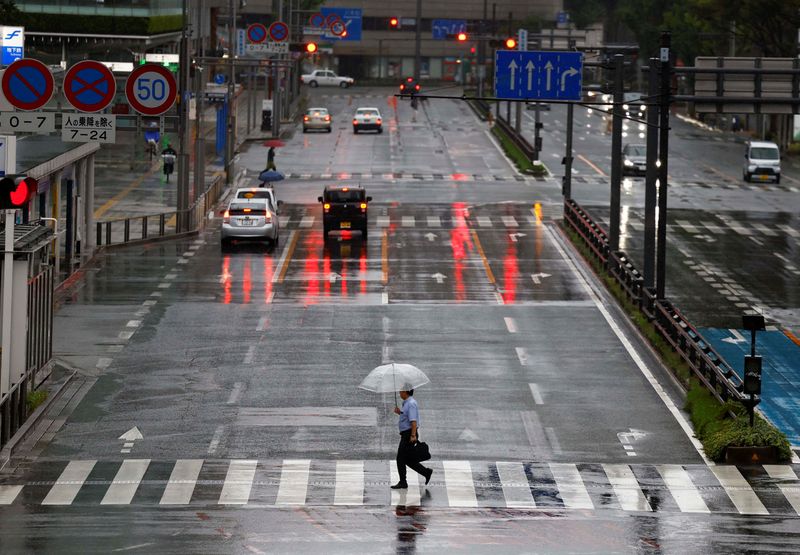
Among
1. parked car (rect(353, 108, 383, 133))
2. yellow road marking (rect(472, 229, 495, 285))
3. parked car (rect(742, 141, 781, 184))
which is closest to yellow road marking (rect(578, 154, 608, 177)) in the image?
parked car (rect(742, 141, 781, 184))

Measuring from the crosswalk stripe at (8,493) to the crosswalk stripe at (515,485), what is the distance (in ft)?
23.7

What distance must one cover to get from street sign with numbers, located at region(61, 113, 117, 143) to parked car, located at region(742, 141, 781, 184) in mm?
50027

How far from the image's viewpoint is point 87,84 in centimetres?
3161

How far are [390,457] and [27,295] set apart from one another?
7.11m

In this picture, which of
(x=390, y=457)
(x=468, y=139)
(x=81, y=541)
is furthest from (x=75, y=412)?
(x=468, y=139)

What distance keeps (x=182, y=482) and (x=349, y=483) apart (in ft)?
8.40

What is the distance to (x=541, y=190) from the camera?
2904 inches

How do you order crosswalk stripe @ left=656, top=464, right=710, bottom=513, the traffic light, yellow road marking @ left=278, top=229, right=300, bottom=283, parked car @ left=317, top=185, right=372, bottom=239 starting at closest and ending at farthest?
crosswalk stripe @ left=656, top=464, right=710, bottom=513 < the traffic light < yellow road marking @ left=278, top=229, right=300, bottom=283 < parked car @ left=317, top=185, right=372, bottom=239

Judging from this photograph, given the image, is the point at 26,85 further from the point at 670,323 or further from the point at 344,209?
the point at 344,209

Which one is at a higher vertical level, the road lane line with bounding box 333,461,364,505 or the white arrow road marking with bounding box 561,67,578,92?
the white arrow road marking with bounding box 561,67,578,92

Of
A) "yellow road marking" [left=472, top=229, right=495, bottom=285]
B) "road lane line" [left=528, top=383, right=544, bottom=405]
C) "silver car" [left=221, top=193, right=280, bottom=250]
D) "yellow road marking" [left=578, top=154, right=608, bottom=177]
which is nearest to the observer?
"road lane line" [left=528, top=383, right=544, bottom=405]

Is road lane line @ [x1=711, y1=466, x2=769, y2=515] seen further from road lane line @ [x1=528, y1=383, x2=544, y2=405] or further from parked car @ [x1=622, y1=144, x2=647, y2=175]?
parked car @ [x1=622, y1=144, x2=647, y2=175]

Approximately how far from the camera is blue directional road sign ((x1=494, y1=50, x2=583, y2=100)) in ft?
151

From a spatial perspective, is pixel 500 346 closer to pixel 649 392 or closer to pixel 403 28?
pixel 649 392
